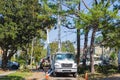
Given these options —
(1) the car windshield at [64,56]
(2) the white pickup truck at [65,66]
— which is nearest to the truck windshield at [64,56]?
(1) the car windshield at [64,56]

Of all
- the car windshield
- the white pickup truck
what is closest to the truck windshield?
the car windshield

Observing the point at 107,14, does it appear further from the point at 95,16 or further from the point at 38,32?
the point at 38,32

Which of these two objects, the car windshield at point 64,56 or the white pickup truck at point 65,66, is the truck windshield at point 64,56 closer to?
the car windshield at point 64,56

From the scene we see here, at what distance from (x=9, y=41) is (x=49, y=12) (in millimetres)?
17240

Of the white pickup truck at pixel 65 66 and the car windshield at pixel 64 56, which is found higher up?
the car windshield at pixel 64 56

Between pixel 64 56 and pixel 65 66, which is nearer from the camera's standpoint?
pixel 65 66

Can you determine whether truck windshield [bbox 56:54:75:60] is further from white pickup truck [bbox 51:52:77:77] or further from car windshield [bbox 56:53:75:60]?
white pickup truck [bbox 51:52:77:77]

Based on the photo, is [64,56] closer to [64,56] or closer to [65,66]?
[64,56]

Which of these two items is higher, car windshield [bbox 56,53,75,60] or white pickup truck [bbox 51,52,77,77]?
car windshield [bbox 56,53,75,60]

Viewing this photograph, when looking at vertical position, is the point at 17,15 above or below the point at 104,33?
above

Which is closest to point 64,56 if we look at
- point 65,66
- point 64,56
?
point 64,56

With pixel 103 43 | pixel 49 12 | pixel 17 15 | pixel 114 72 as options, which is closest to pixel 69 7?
pixel 49 12

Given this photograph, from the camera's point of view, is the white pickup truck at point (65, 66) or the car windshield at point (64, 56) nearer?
the white pickup truck at point (65, 66)

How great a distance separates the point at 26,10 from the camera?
47406mm
